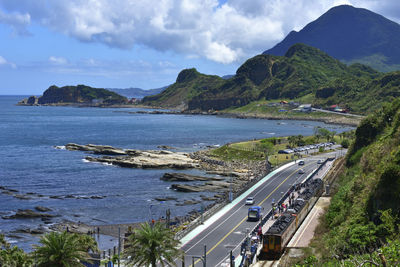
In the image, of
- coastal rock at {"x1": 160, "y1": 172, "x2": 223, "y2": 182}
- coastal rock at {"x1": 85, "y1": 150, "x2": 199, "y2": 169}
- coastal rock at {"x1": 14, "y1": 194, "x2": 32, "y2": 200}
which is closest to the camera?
coastal rock at {"x1": 14, "y1": 194, "x2": 32, "y2": 200}

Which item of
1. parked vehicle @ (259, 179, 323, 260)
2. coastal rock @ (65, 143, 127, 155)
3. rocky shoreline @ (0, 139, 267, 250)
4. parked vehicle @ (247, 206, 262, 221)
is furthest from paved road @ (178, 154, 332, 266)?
coastal rock @ (65, 143, 127, 155)

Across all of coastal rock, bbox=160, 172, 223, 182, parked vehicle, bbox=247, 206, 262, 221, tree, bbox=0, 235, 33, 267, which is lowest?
coastal rock, bbox=160, 172, 223, 182

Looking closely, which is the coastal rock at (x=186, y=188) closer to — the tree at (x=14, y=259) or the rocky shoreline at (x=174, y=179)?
the rocky shoreline at (x=174, y=179)

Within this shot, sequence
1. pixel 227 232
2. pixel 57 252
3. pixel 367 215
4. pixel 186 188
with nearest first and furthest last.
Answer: pixel 57 252 < pixel 367 215 < pixel 227 232 < pixel 186 188

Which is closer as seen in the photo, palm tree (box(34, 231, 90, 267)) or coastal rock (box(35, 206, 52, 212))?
palm tree (box(34, 231, 90, 267))

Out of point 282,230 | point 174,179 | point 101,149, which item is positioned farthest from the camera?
point 101,149

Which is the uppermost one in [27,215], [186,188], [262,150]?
[262,150]

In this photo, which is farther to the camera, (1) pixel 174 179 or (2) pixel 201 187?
(1) pixel 174 179

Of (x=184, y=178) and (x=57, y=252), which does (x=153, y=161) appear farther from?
(x=57, y=252)

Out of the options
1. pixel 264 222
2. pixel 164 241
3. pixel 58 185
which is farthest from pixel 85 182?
pixel 164 241

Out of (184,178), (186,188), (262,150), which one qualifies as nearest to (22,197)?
(186,188)

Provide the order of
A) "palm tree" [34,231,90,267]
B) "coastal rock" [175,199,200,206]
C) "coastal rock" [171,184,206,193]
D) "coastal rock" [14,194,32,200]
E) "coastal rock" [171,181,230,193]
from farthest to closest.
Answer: "coastal rock" [171,181,230,193], "coastal rock" [171,184,206,193], "coastal rock" [14,194,32,200], "coastal rock" [175,199,200,206], "palm tree" [34,231,90,267]

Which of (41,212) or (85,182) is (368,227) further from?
(85,182)

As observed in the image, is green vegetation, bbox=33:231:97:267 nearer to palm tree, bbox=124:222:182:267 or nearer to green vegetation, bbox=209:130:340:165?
palm tree, bbox=124:222:182:267
